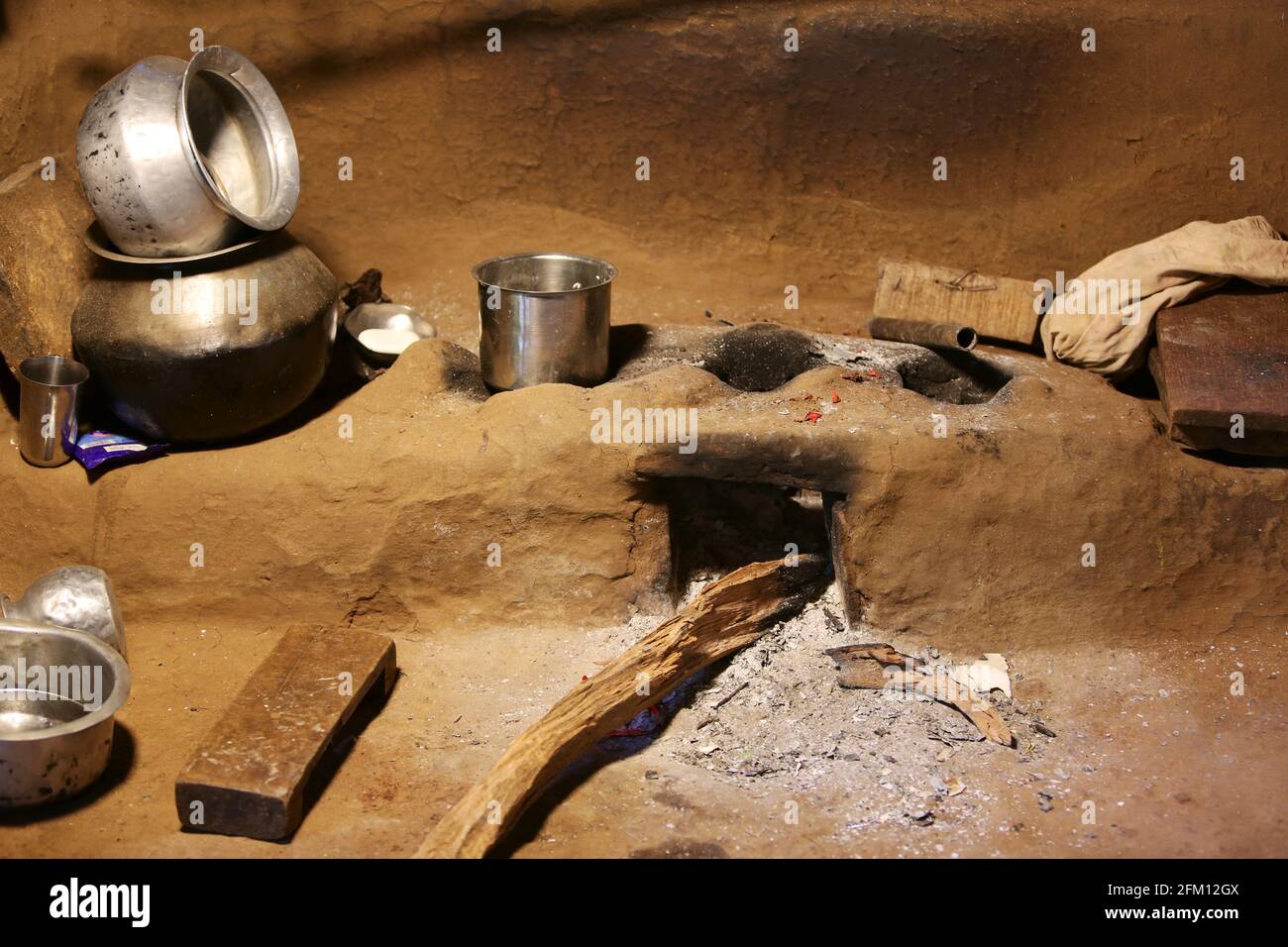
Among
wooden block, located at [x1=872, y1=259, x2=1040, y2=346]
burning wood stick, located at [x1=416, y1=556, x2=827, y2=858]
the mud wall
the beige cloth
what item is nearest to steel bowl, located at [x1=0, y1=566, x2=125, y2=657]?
burning wood stick, located at [x1=416, y1=556, x2=827, y2=858]

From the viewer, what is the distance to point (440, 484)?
4430 mm

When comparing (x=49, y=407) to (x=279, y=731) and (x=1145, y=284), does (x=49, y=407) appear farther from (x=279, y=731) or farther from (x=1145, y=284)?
(x=1145, y=284)

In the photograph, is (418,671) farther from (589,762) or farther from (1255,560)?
(1255,560)

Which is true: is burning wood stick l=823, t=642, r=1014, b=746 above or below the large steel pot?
below

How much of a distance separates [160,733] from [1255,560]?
3712mm

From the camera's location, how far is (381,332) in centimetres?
539

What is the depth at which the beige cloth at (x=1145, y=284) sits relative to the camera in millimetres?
4785

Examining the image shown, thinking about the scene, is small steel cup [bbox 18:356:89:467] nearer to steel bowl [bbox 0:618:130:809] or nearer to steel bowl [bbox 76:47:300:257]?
steel bowl [bbox 76:47:300:257]

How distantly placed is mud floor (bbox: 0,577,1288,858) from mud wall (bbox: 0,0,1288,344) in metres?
1.97

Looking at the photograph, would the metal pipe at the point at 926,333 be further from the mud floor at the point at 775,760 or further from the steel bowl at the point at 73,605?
the steel bowl at the point at 73,605

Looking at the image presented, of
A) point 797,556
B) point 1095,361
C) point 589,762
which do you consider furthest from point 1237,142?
point 589,762

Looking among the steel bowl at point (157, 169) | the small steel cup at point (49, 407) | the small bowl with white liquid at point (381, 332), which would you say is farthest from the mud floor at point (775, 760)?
the steel bowl at point (157, 169)

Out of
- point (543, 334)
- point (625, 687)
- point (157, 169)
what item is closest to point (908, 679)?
point (625, 687)

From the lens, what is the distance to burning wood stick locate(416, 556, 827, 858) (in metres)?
3.37
